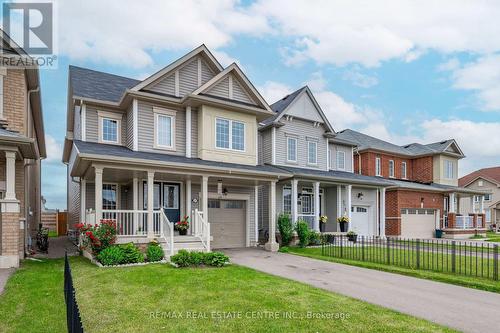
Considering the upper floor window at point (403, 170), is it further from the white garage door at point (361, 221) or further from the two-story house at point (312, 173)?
the white garage door at point (361, 221)

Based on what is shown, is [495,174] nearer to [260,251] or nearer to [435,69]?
[435,69]

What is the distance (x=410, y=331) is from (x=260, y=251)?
10.5m

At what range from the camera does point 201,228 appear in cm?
1386

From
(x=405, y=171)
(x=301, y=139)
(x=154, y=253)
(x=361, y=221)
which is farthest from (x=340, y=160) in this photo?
(x=154, y=253)

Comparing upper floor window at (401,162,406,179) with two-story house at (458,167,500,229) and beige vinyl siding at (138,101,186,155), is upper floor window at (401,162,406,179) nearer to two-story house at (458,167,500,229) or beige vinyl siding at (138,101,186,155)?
two-story house at (458,167,500,229)

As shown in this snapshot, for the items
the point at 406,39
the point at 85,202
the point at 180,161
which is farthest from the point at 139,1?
the point at 406,39

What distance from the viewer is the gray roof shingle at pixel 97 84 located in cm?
1558

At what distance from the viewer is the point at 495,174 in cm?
4803

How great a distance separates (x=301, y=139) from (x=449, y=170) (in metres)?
17.5

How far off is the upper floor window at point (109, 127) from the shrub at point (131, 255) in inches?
241

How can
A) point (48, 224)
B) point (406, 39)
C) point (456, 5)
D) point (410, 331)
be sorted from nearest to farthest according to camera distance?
1. point (410, 331)
2. point (456, 5)
3. point (406, 39)
4. point (48, 224)

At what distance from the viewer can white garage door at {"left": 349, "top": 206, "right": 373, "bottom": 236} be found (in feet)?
74.1

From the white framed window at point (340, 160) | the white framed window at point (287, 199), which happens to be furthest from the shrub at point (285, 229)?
the white framed window at point (340, 160)

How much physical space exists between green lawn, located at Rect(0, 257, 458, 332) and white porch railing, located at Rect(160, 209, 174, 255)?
2864 millimetres
